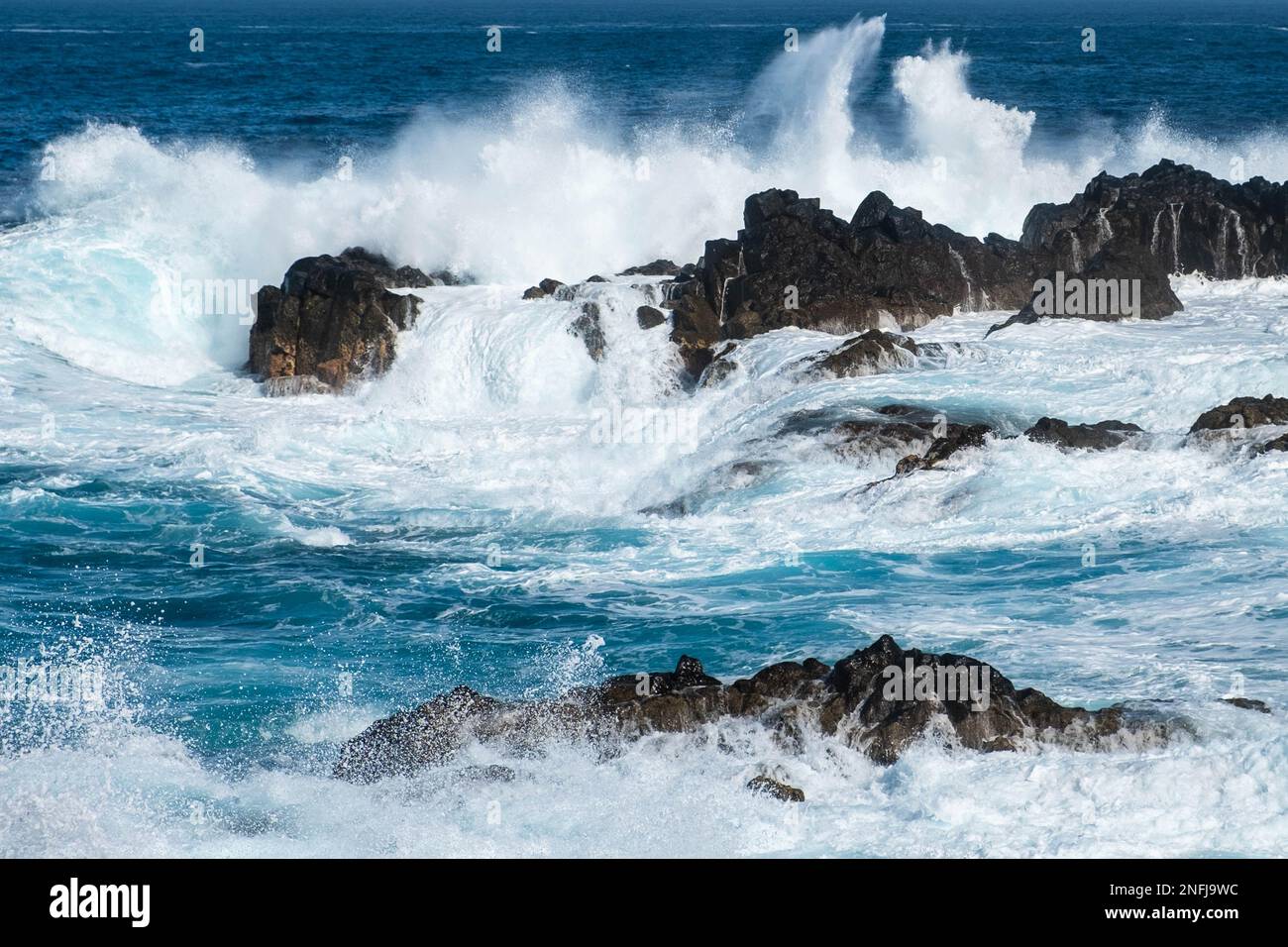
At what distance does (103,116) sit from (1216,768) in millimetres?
43055

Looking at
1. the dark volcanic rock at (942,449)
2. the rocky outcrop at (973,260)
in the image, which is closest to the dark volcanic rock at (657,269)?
the rocky outcrop at (973,260)

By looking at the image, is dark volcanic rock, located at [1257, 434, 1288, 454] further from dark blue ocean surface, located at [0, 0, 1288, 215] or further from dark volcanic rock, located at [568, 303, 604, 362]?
dark blue ocean surface, located at [0, 0, 1288, 215]

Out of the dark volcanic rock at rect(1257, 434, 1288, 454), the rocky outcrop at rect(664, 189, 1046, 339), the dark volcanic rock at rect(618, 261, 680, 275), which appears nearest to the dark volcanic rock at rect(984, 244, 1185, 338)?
the rocky outcrop at rect(664, 189, 1046, 339)

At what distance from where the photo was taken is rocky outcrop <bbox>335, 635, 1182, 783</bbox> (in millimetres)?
10719

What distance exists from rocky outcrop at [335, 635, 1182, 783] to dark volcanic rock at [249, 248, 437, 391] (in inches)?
497

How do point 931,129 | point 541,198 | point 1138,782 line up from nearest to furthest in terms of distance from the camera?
point 1138,782 → point 541,198 → point 931,129

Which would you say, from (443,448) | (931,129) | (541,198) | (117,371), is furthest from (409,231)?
(931,129)

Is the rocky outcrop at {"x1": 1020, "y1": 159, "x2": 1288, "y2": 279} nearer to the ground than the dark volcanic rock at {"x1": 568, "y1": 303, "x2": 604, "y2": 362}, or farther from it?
farther from it

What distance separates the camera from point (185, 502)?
1811 cm

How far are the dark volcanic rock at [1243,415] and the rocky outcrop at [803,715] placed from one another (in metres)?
6.78

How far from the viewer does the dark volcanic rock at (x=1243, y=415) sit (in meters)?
17.0

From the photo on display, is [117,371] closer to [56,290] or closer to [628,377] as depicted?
[56,290]

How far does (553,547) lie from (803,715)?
5944 millimetres

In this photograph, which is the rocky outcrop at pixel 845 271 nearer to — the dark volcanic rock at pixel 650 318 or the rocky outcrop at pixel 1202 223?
the dark volcanic rock at pixel 650 318
